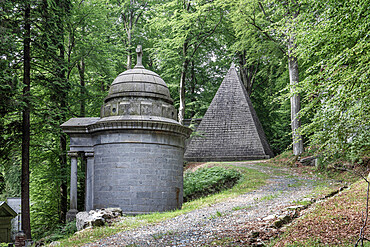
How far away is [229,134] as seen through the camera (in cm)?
2173

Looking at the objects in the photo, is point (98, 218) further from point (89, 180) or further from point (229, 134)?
point (229, 134)

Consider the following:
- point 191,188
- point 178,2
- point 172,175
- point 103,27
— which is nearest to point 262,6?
point 178,2

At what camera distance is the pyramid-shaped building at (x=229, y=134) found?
68.3 ft

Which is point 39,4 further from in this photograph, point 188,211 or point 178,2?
point 178,2

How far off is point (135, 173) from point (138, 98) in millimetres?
2526

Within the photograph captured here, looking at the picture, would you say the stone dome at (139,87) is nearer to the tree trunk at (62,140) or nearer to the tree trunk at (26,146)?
the tree trunk at (26,146)

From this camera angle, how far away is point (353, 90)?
6500 millimetres

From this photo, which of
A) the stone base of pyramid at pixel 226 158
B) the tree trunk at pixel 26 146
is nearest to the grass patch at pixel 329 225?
the tree trunk at pixel 26 146

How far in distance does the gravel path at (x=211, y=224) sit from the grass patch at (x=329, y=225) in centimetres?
64

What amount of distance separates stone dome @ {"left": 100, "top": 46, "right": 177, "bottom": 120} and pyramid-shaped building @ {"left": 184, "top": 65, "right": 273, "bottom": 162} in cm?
862

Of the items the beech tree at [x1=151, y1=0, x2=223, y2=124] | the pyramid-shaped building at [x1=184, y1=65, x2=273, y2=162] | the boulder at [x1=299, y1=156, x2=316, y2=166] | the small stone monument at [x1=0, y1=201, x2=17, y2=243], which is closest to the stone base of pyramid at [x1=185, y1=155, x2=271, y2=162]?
the pyramid-shaped building at [x1=184, y1=65, x2=273, y2=162]

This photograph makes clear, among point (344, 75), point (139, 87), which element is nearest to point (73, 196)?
point (139, 87)

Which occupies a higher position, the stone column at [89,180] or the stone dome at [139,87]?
the stone dome at [139,87]

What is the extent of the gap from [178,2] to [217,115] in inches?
306
